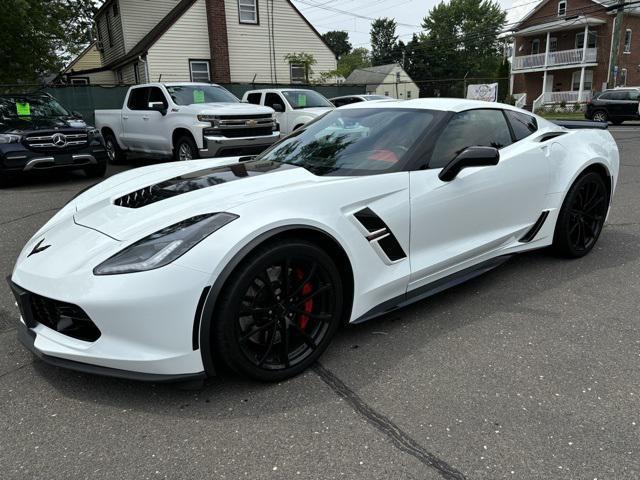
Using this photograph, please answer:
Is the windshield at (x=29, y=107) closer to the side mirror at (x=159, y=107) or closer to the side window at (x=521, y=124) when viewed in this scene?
the side mirror at (x=159, y=107)

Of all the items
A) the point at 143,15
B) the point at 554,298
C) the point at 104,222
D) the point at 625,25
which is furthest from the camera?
the point at 625,25

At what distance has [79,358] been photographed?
91.4 inches

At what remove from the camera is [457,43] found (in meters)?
79.3

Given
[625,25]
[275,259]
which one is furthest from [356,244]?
[625,25]

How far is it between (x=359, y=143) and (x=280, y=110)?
1023 cm

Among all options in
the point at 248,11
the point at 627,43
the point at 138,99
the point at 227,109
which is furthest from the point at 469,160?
the point at 627,43

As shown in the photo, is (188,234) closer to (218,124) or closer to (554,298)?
(554,298)

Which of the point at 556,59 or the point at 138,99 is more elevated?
the point at 556,59

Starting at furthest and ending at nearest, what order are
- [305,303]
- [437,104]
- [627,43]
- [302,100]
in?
[627,43], [302,100], [437,104], [305,303]

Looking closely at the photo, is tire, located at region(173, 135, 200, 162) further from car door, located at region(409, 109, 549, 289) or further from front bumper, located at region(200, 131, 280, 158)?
car door, located at region(409, 109, 549, 289)

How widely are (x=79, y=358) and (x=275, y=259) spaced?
3.34 feet

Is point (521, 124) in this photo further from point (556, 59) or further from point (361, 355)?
point (556, 59)

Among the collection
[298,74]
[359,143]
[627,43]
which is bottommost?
[359,143]

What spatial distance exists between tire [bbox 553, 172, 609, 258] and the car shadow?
0.15 m
